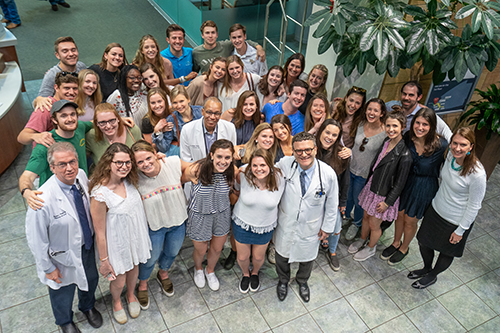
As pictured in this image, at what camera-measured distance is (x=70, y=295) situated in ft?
10.9

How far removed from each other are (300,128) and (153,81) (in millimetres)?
1569

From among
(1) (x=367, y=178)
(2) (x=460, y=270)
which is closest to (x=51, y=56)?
(1) (x=367, y=178)

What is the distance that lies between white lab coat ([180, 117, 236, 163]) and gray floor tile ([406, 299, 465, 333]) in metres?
2.45

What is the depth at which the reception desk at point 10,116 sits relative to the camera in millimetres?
5168

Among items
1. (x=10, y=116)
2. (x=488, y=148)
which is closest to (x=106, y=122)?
(x=10, y=116)

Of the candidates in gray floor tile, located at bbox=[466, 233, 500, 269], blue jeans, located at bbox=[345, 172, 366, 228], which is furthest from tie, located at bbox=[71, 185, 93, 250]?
gray floor tile, located at bbox=[466, 233, 500, 269]

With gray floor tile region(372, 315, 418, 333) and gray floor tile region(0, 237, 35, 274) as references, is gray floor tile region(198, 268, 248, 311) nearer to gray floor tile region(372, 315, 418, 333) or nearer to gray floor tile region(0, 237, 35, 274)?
gray floor tile region(372, 315, 418, 333)

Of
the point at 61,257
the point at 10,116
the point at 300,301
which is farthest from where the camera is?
the point at 10,116

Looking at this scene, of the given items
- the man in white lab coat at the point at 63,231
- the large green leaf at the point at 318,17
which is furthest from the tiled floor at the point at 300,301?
the large green leaf at the point at 318,17

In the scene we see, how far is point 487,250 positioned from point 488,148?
1.44m

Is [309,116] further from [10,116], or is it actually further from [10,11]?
[10,11]

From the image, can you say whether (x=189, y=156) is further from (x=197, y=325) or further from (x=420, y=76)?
(x=420, y=76)

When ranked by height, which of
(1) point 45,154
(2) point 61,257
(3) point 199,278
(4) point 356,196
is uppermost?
(1) point 45,154

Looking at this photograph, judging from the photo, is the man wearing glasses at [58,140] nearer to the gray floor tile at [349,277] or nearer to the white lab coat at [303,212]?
the white lab coat at [303,212]
